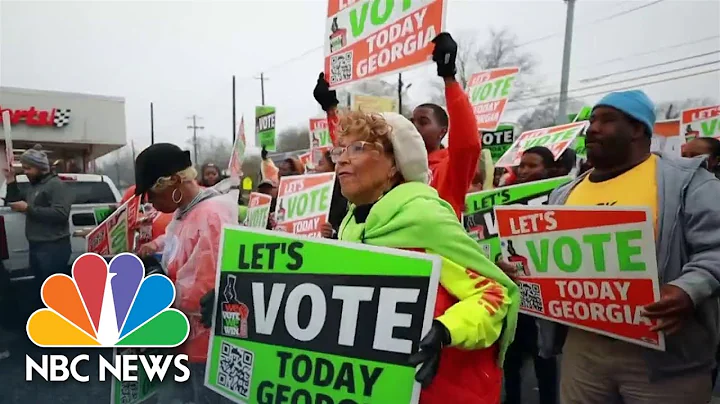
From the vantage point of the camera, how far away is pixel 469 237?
5.86 feet

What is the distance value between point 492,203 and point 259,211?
2.60m

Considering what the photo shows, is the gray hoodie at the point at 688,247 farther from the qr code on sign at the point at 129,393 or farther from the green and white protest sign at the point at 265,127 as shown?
the green and white protest sign at the point at 265,127

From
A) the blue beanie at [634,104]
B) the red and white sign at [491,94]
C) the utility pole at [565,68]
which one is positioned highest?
the utility pole at [565,68]

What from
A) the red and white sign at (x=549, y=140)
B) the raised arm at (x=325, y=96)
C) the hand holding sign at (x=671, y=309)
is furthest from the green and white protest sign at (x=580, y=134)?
the hand holding sign at (x=671, y=309)

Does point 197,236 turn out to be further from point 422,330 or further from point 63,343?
point 422,330

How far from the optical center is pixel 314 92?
3422mm

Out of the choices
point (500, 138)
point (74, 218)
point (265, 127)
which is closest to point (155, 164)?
point (74, 218)

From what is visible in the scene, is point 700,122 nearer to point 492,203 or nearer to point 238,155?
point 492,203

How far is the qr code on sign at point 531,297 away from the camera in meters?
2.50

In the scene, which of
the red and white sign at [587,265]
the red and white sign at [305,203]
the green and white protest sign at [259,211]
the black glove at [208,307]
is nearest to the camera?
the black glove at [208,307]

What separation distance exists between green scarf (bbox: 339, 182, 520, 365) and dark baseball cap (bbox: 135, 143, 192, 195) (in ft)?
3.88

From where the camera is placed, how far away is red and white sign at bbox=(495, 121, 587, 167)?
5707 millimetres

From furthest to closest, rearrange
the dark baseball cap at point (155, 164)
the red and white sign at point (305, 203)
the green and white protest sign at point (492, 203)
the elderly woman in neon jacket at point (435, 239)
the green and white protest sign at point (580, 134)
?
the green and white protest sign at point (580, 134), the red and white sign at point (305, 203), the green and white protest sign at point (492, 203), the dark baseball cap at point (155, 164), the elderly woman in neon jacket at point (435, 239)

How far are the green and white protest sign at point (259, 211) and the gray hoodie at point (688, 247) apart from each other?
156 inches
